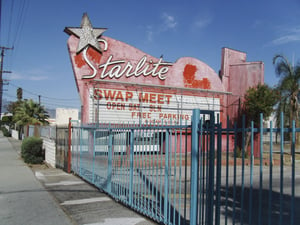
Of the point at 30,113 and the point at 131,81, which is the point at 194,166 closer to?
the point at 131,81

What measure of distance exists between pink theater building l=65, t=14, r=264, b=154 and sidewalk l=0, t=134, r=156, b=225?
5.43 m

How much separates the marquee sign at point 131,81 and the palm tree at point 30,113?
679 inches

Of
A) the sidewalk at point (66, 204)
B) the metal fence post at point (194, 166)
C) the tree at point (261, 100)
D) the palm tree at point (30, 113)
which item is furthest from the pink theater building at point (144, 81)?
the palm tree at point (30, 113)

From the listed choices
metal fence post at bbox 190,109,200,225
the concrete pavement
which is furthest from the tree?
metal fence post at bbox 190,109,200,225

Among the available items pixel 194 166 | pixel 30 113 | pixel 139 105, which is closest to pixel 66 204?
pixel 194 166

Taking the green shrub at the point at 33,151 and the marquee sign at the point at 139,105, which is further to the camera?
the marquee sign at the point at 139,105

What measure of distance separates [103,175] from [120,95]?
354 inches

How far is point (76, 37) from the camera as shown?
15.9 meters

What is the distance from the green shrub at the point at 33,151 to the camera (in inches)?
557

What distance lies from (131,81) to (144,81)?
896 millimetres

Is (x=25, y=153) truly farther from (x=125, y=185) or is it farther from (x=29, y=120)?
(x=29, y=120)

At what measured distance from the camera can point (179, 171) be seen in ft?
16.3

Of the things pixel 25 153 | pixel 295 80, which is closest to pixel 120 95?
pixel 25 153

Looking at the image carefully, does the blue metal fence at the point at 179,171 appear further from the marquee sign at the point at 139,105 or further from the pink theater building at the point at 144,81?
the marquee sign at the point at 139,105
